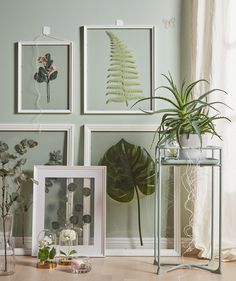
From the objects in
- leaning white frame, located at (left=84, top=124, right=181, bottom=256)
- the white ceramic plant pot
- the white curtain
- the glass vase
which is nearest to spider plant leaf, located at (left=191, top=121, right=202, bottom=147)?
the white ceramic plant pot

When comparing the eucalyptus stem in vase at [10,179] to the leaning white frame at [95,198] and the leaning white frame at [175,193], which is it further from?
the leaning white frame at [175,193]

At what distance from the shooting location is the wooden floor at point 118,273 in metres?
2.85

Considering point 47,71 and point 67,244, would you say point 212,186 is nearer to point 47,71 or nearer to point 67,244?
point 67,244

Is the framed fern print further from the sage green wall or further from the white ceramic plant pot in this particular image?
the white ceramic plant pot

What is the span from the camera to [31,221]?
347 cm

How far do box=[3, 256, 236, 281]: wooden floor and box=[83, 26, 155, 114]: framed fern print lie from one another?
3.43ft

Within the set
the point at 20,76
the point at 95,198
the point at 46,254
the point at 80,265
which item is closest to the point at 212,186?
the point at 95,198

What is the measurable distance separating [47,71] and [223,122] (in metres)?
1.28

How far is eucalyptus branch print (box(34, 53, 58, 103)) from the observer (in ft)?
11.4

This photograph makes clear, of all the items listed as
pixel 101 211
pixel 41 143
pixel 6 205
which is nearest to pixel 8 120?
pixel 41 143

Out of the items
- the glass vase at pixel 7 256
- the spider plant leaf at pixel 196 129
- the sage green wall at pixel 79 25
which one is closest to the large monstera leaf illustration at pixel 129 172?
the sage green wall at pixel 79 25

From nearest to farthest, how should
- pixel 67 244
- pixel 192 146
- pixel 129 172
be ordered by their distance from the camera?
pixel 192 146 → pixel 67 244 → pixel 129 172

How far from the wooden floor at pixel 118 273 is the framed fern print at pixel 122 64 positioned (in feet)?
3.43

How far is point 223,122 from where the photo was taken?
10.7ft
